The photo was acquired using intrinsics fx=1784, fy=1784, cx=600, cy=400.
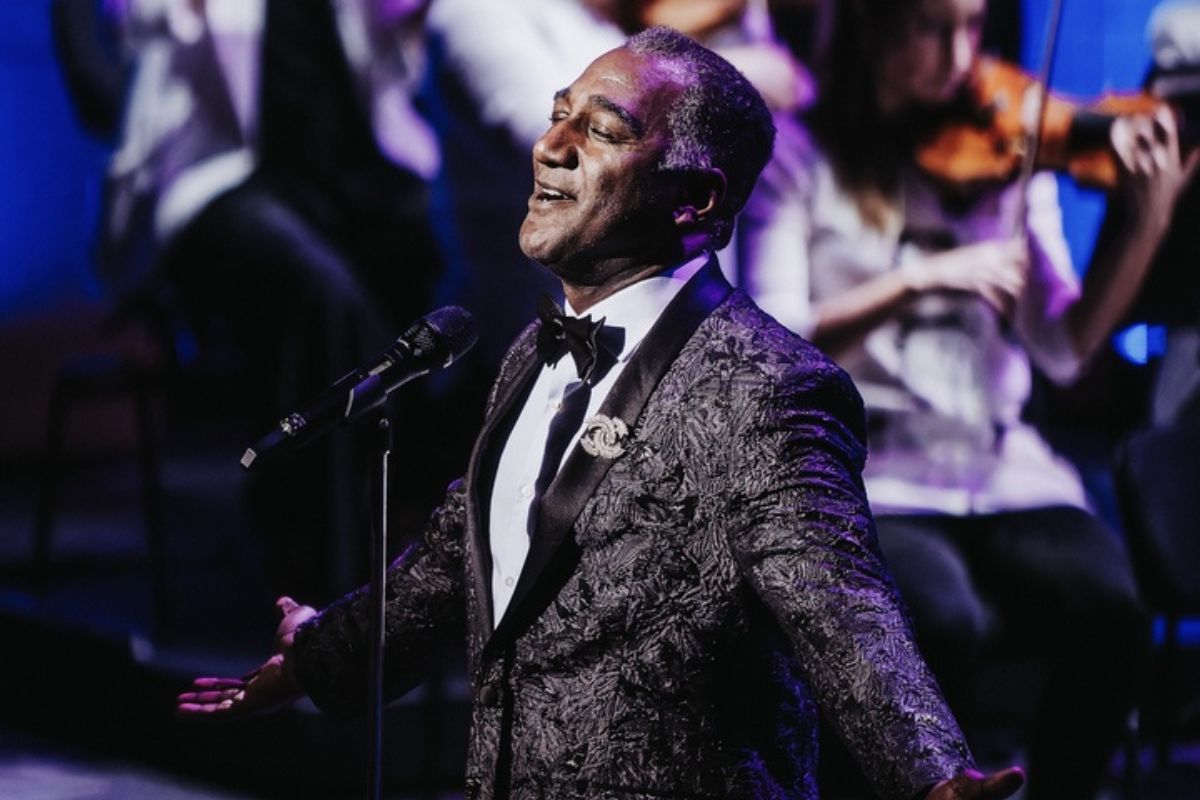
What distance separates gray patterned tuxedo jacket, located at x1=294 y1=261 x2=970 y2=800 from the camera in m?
1.68

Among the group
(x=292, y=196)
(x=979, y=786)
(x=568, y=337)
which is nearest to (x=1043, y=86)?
(x=292, y=196)

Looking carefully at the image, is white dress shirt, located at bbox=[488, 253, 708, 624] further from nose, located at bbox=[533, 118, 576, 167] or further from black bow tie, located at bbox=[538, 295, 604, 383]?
nose, located at bbox=[533, 118, 576, 167]

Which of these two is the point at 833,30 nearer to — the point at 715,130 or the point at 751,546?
the point at 715,130

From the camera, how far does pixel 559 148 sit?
1.84 meters

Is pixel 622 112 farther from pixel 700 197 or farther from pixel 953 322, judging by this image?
pixel 953 322

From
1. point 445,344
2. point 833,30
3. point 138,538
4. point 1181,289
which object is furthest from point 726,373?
point 138,538

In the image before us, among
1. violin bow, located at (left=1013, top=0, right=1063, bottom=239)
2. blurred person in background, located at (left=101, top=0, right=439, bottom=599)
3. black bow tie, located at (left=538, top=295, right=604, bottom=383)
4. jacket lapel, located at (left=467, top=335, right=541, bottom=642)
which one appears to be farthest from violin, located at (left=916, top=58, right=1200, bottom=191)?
black bow tie, located at (left=538, top=295, right=604, bottom=383)

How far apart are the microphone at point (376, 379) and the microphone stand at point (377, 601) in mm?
47

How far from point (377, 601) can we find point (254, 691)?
0.32 meters

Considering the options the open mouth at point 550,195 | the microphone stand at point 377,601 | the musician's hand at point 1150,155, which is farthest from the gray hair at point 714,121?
the musician's hand at point 1150,155

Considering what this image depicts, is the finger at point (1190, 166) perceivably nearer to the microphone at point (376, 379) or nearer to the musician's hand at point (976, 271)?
the musician's hand at point (976, 271)

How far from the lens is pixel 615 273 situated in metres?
1.89

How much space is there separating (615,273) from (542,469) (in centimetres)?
23

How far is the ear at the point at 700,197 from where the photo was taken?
186 centimetres
